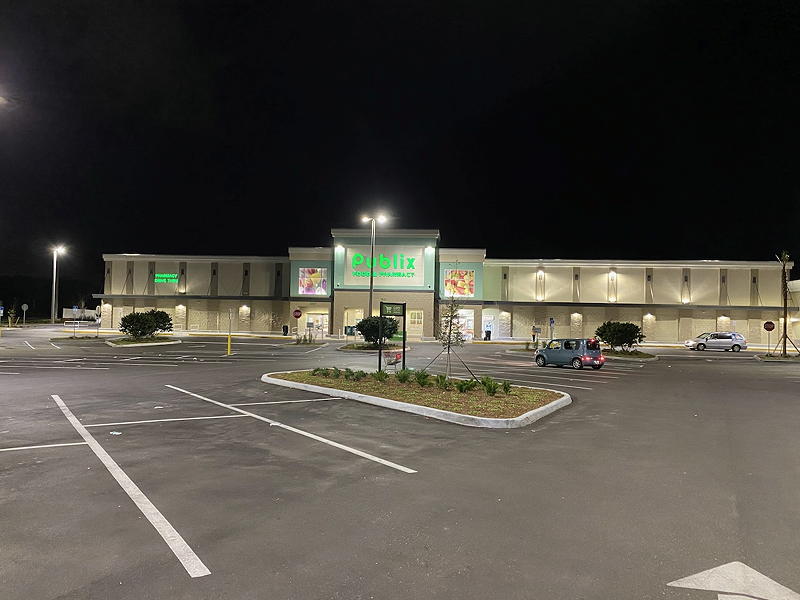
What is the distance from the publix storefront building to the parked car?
21.5 meters

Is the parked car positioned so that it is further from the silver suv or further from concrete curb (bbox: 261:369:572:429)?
the silver suv

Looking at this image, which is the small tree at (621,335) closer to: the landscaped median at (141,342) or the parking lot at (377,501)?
the parking lot at (377,501)

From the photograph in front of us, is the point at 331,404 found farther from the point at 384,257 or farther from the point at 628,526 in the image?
the point at 384,257

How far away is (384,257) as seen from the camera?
47.7 m

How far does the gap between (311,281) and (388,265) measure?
28.0 ft

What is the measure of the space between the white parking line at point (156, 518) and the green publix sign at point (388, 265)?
39.5m

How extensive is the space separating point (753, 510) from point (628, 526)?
1715 mm

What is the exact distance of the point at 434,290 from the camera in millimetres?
47406

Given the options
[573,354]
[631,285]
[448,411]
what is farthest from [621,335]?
[448,411]

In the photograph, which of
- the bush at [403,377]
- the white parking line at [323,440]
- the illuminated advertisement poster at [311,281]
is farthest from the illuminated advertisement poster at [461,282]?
the white parking line at [323,440]

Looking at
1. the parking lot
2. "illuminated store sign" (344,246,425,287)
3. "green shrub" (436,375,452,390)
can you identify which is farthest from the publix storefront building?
the parking lot

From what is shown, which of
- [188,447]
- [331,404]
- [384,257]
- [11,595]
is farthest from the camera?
[384,257]

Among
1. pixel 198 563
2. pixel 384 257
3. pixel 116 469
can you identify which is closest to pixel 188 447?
pixel 116 469

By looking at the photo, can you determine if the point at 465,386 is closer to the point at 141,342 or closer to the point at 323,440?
the point at 323,440
